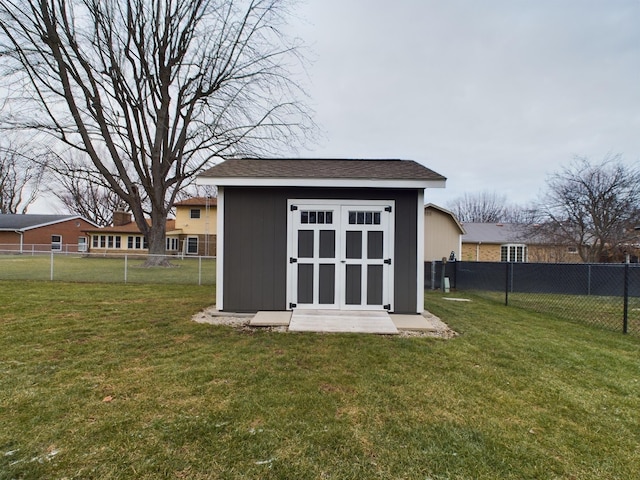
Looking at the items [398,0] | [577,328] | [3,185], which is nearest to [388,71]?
[398,0]

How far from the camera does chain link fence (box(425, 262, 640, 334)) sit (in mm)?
9148

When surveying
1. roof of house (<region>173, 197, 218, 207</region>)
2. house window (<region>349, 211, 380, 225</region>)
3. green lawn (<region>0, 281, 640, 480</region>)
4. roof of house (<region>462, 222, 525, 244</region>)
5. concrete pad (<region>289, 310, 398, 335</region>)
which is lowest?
green lawn (<region>0, 281, 640, 480</region>)

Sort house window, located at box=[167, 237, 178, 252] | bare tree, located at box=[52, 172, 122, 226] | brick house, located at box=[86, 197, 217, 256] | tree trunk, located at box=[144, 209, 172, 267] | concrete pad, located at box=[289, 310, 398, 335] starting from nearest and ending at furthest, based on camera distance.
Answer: concrete pad, located at box=[289, 310, 398, 335] → tree trunk, located at box=[144, 209, 172, 267] → brick house, located at box=[86, 197, 217, 256] → house window, located at box=[167, 237, 178, 252] → bare tree, located at box=[52, 172, 122, 226]

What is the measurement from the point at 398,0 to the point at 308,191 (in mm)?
7834

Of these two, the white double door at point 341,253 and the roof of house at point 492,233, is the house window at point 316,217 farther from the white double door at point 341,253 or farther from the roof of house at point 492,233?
the roof of house at point 492,233

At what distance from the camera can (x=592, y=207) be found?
15.3m

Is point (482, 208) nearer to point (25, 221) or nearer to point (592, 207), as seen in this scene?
point (592, 207)

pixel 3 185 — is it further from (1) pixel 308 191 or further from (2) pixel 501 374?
(2) pixel 501 374

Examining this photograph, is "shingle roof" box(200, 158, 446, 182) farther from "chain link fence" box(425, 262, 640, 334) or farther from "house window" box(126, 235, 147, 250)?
"house window" box(126, 235, 147, 250)

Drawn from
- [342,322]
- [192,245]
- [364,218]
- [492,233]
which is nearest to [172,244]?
[192,245]

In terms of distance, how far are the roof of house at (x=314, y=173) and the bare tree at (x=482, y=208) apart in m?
39.1

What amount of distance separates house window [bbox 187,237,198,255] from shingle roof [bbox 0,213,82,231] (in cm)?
1454

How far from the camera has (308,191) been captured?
580 cm

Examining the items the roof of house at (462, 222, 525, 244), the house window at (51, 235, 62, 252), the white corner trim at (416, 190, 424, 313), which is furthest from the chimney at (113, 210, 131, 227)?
the white corner trim at (416, 190, 424, 313)
